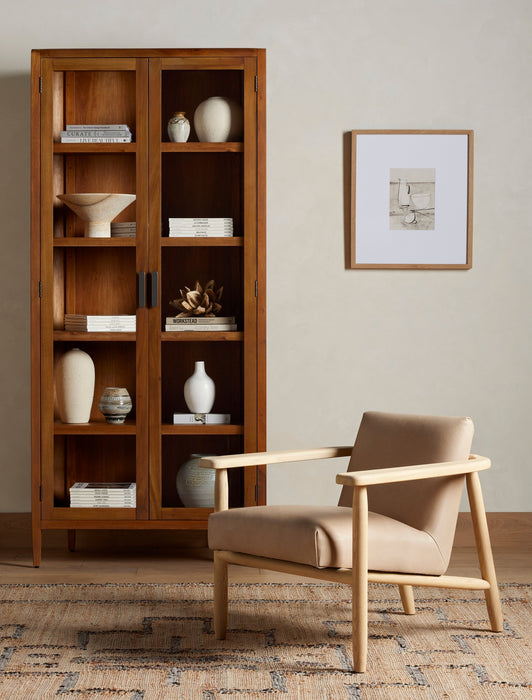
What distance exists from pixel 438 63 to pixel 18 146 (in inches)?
73.7

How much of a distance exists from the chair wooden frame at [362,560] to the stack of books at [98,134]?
145 cm

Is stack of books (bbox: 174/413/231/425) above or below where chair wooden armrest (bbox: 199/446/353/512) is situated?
above

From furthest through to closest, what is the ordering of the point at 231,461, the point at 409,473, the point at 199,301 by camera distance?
the point at 199,301 < the point at 231,461 < the point at 409,473

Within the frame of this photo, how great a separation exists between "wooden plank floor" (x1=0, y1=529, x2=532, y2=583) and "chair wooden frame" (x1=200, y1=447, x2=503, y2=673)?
67 centimetres

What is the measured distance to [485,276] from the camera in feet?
11.8

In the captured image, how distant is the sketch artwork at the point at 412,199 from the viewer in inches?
141

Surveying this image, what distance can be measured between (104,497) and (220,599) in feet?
3.05

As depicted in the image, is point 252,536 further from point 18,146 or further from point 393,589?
point 18,146

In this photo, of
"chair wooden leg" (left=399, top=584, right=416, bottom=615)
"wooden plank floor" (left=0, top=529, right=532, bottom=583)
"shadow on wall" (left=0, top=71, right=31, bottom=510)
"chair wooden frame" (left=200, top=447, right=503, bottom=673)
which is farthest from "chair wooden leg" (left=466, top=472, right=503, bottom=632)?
"shadow on wall" (left=0, top=71, right=31, bottom=510)

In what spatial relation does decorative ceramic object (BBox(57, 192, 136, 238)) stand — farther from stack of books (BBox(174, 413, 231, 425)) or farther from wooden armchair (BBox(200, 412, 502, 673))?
wooden armchair (BBox(200, 412, 502, 673))

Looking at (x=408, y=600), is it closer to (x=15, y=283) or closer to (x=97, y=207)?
(x=97, y=207)

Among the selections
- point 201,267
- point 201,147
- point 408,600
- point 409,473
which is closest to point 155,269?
point 201,267

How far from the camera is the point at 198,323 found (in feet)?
10.6

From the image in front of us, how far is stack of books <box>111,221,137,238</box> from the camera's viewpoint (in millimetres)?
3230
